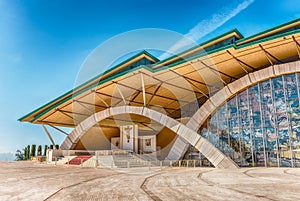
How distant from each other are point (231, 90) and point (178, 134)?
23.1ft

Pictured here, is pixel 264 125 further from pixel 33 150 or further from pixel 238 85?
pixel 33 150

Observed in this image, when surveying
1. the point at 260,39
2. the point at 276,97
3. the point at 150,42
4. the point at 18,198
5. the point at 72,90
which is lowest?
Answer: the point at 18,198

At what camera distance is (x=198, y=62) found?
77.9ft

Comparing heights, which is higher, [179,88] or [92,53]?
[92,53]

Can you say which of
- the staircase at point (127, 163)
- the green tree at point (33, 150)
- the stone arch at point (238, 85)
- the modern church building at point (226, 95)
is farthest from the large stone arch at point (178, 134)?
the green tree at point (33, 150)

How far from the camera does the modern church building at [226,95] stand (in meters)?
21.7

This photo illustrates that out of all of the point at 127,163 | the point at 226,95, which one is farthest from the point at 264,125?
the point at 127,163

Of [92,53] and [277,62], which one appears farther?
[92,53]

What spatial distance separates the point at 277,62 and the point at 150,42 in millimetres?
13155

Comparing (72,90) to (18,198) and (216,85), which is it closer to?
(216,85)

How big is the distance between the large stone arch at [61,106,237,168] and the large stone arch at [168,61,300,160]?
6.14ft

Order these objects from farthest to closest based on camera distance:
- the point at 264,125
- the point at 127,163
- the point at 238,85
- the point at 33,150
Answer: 1. the point at 33,150
2. the point at 238,85
3. the point at 127,163
4. the point at 264,125

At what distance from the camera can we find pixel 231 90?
25.5m

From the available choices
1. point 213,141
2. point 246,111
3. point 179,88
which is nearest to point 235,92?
point 246,111
